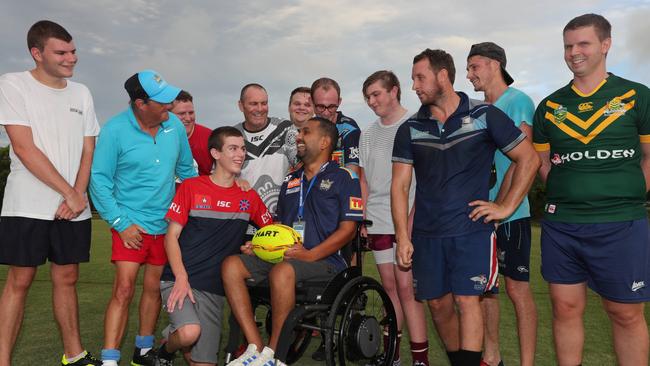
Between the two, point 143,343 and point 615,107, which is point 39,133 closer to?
point 143,343

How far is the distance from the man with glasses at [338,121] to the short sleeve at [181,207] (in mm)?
1275

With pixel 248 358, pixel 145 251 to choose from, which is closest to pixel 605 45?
pixel 248 358

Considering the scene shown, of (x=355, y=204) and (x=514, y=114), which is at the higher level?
(x=514, y=114)

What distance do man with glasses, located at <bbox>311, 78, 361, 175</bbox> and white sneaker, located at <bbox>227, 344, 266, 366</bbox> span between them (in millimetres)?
1696

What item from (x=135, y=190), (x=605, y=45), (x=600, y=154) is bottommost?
(x=135, y=190)

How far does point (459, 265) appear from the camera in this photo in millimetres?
3135

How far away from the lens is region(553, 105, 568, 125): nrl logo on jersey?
314cm

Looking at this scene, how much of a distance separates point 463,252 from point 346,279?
0.74 meters

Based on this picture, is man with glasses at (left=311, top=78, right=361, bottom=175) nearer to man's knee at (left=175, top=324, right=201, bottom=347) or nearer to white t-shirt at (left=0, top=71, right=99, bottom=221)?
man's knee at (left=175, top=324, right=201, bottom=347)

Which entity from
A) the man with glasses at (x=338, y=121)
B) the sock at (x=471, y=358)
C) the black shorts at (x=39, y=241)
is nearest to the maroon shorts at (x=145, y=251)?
the black shorts at (x=39, y=241)

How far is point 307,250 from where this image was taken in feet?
11.3

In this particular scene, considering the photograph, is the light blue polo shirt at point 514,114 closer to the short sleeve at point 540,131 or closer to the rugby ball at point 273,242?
the short sleeve at point 540,131

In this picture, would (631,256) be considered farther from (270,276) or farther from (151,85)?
(151,85)

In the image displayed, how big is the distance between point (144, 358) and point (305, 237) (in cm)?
144
